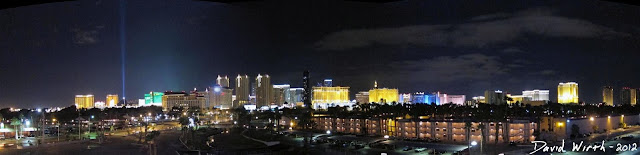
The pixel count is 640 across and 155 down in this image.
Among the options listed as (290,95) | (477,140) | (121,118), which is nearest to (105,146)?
(477,140)

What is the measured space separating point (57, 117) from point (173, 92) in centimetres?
3529

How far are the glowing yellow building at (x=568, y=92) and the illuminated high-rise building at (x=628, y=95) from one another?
4.04 meters

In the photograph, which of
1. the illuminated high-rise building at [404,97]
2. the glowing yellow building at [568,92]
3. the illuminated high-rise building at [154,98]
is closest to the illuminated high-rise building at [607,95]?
the glowing yellow building at [568,92]

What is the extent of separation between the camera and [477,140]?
17.0m

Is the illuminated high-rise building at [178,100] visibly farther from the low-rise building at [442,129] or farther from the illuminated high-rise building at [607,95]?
the illuminated high-rise building at [607,95]

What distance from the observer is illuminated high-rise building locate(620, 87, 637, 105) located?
4543 cm

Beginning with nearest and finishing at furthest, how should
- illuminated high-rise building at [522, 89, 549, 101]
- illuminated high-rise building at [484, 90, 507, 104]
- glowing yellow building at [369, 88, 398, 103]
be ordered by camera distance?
1. illuminated high-rise building at [484, 90, 507, 104]
2. illuminated high-rise building at [522, 89, 549, 101]
3. glowing yellow building at [369, 88, 398, 103]

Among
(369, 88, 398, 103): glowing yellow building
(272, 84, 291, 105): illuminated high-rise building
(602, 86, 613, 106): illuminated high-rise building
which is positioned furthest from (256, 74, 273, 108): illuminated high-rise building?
(602, 86, 613, 106): illuminated high-rise building

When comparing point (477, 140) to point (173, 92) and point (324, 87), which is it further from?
point (173, 92)

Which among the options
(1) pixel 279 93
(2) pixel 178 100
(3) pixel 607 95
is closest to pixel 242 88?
(1) pixel 279 93

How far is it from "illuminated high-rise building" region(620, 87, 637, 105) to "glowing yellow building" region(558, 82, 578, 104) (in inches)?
159

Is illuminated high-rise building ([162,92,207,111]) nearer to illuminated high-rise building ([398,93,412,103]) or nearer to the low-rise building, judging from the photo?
illuminated high-rise building ([398,93,412,103])

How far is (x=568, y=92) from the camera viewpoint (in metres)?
46.2

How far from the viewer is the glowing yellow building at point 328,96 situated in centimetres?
6178
